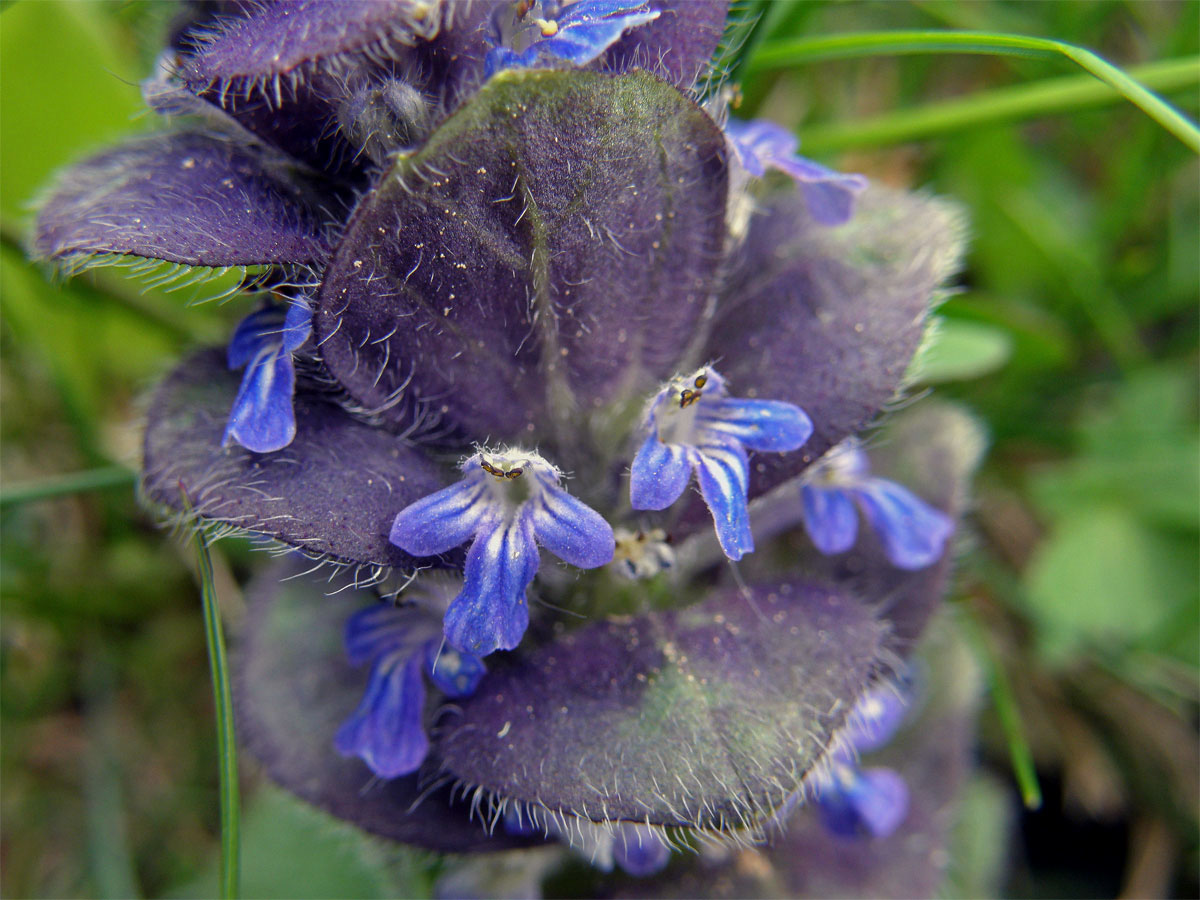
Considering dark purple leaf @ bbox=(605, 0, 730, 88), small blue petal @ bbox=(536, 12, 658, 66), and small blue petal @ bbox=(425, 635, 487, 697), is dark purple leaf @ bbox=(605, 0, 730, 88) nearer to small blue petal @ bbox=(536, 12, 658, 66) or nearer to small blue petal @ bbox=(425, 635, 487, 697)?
small blue petal @ bbox=(536, 12, 658, 66)

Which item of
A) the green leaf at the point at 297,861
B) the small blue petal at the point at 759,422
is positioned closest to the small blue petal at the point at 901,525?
the small blue petal at the point at 759,422

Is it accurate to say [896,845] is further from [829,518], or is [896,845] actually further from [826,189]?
[826,189]

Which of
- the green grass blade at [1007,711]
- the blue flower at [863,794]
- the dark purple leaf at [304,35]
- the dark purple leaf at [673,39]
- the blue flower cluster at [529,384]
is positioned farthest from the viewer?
the green grass blade at [1007,711]

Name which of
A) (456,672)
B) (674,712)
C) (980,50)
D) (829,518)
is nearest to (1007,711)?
(829,518)

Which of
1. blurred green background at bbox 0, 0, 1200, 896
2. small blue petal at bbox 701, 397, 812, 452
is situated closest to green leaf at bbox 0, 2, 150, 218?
blurred green background at bbox 0, 0, 1200, 896

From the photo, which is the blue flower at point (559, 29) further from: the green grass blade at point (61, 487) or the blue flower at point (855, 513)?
the green grass blade at point (61, 487)

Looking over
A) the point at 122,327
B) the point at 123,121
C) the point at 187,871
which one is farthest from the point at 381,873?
the point at 123,121
